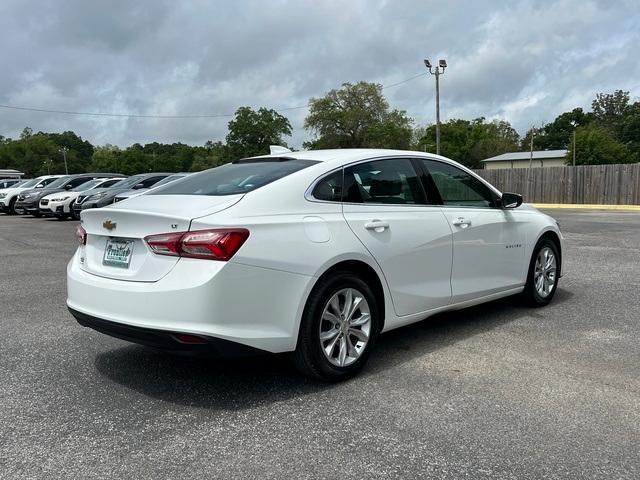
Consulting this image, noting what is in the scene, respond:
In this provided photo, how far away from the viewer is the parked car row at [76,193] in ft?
63.3

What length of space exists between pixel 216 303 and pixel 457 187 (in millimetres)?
2743

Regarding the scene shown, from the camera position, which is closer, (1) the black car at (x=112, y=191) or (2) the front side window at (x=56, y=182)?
(1) the black car at (x=112, y=191)

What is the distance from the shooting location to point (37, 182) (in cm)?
2731

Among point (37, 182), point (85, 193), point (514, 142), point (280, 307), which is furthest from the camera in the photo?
point (514, 142)

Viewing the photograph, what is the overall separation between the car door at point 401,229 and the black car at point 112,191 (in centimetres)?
1528

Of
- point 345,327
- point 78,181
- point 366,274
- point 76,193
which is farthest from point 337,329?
point 78,181

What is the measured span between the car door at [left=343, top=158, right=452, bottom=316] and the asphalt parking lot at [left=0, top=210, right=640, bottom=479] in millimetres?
525

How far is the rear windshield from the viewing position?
13.4ft

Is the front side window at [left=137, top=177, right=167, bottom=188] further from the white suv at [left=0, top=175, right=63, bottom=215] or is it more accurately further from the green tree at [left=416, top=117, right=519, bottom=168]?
the green tree at [left=416, top=117, right=519, bottom=168]

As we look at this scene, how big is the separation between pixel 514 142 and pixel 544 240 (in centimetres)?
10416

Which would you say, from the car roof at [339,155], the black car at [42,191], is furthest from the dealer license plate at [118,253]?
the black car at [42,191]

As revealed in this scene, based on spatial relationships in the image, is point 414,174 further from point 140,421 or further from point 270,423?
point 140,421

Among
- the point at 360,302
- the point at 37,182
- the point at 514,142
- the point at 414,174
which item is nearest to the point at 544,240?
the point at 414,174

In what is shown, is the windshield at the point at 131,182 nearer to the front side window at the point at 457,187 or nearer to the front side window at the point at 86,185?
the front side window at the point at 86,185
